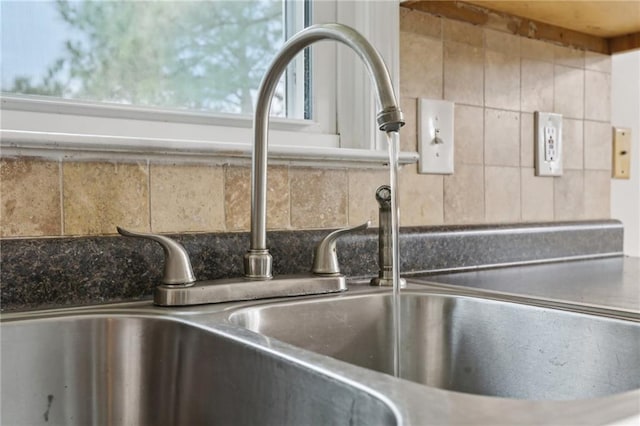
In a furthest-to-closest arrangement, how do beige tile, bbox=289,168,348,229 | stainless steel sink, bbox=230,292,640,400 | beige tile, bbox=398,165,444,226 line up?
beige tile, bbox=398,165,444,226, beige tile, bbox=289,168,348,229, stainless steel sink, bbox=230,292,640,400

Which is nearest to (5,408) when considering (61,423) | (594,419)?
(61,423)

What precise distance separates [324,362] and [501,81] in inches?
42.2

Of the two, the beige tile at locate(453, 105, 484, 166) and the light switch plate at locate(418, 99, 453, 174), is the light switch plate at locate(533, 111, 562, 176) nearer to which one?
the beige tile at locate(453, 105, 484, 166)

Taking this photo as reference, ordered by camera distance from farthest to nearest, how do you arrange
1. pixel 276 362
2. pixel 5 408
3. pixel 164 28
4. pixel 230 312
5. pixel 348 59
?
pixel 348 59, pixel 164 28, pixel 230 312, pixel 5 408, pixel 276 362

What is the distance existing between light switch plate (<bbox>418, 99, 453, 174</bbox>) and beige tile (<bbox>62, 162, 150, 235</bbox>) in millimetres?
586

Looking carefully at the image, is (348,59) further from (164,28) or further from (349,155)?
(164,28)

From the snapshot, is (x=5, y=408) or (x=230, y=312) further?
(x=230, y=312)

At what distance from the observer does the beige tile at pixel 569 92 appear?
1530 millimetres

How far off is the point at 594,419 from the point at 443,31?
105cm

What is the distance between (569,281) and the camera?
1.12 metres

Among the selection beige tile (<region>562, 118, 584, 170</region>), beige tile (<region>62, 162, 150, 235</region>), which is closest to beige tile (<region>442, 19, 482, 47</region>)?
beige tile (<region>562, 118, 584, 170</region>)

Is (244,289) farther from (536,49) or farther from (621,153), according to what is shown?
(621,153)

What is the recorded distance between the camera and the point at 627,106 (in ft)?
5.94

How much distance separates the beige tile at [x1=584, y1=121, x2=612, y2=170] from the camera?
1.60m
